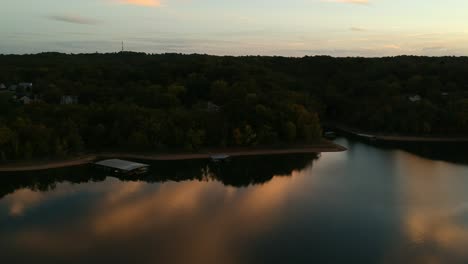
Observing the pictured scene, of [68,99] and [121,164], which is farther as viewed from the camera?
[68,99]

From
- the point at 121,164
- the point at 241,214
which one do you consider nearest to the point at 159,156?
the point at 121,164

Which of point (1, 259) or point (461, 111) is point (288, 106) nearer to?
point (461, 111)

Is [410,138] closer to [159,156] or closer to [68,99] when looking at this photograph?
[159,156]

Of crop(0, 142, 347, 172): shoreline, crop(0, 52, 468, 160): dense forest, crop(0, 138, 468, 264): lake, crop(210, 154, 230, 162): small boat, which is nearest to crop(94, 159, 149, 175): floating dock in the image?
crop(0, 138, 468, 264): lake

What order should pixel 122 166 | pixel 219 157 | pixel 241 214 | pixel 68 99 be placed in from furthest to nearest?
pixel 68 99, pixel 219 157, pixel 122 166, pixel 241 214

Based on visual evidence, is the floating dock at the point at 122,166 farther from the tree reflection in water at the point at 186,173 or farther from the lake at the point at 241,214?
the lake at the point at 241,214

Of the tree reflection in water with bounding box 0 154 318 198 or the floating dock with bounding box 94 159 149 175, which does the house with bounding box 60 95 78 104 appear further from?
the floating dock with bounding box 94 159 149 175

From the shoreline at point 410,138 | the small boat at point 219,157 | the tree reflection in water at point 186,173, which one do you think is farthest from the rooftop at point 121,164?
the shoreline at point 410,138
